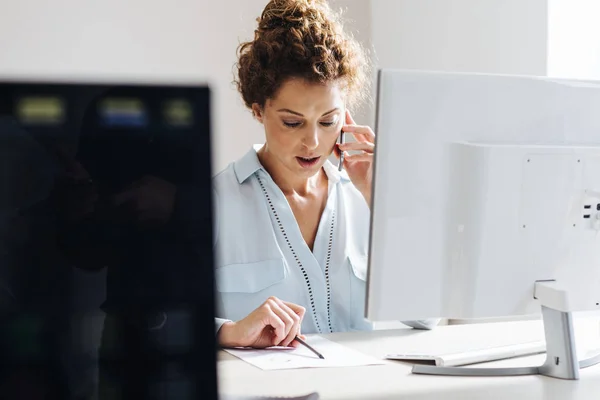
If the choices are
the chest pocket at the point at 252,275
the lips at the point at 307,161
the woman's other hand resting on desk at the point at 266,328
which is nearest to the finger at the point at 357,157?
the lips at the point at 307,161

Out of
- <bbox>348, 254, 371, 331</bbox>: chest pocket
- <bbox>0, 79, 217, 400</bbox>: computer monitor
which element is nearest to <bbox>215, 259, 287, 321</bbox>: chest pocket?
<bbox>348, 254, 371, 331</bbox>: chest pocket

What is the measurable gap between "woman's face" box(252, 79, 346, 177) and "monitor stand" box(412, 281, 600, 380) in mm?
699

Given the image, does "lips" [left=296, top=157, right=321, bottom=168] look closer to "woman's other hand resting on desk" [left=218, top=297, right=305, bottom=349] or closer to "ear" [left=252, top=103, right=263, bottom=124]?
"ear" [left=252, top=103, right=263, bottom=124]

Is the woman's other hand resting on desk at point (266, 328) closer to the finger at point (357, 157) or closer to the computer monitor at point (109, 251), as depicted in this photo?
the finger at point (357, 157)

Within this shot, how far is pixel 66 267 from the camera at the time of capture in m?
0.47

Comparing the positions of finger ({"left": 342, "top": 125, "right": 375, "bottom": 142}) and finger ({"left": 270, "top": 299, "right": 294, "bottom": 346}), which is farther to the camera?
finger ({"left": 342, "top": 125, "right": 375, "bottom": 142})

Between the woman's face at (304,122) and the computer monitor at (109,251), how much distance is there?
131 centimetres

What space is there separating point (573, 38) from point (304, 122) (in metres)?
1.40

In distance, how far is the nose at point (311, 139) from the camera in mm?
1788

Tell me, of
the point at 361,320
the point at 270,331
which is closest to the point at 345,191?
the point at 361,320

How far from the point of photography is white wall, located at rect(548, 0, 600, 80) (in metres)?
2.68

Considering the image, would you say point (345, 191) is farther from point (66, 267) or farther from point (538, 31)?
point (66, 267)

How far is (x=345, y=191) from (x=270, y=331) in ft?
2.06

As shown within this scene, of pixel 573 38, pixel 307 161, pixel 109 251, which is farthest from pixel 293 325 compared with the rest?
pixel 573 38
